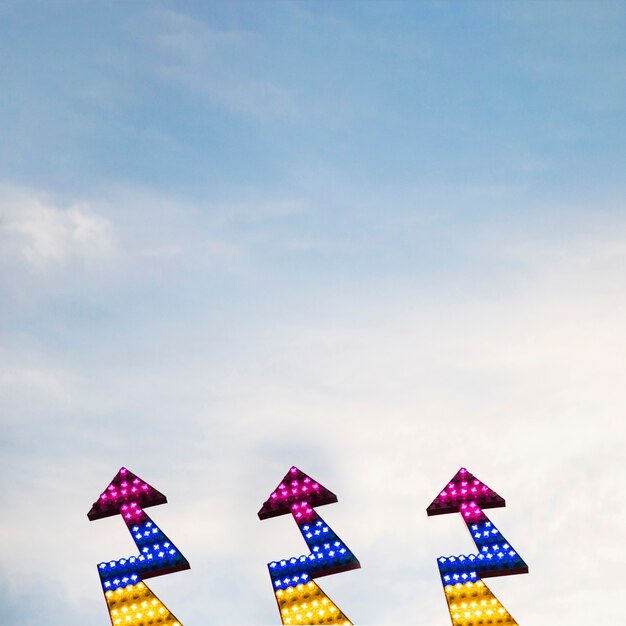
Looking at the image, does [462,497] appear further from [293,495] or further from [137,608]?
[137,608]

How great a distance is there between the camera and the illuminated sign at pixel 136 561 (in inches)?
715

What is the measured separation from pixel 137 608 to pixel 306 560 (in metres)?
3.57

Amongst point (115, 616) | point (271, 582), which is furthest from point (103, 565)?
point (271, 582)

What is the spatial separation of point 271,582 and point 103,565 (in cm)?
349

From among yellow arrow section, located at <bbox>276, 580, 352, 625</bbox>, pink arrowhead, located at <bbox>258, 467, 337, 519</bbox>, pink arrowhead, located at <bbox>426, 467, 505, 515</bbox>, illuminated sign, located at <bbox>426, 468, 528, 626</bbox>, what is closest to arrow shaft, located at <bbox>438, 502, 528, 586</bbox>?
illuminated sign, located at <bbox>426, 468, 528, 626</bbox>

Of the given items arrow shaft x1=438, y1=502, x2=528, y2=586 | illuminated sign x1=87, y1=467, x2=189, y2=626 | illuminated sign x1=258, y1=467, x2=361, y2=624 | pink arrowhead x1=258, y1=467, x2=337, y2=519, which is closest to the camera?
illuminated sign x1=87, y1=467, x2=189, y2=626

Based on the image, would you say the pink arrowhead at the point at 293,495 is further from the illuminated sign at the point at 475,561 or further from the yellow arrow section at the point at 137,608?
the yellow arrow section at the point at 137,608

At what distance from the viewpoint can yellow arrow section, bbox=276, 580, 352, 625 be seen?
18141 mm

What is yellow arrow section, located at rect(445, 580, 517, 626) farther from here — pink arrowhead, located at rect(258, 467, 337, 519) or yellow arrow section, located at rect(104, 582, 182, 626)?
yellow arrow section, located at rect(104, 582, 182, 626)

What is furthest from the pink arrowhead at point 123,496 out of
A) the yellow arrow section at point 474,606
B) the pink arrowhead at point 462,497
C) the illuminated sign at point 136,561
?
the yellow arrow section at point 474,606

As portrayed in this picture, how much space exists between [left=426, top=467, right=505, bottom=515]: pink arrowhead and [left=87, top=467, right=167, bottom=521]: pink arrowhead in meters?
6.35

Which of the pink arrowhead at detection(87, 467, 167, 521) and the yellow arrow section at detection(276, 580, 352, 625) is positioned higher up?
the pink arrowhead at detection(87, 467, 167, 521)

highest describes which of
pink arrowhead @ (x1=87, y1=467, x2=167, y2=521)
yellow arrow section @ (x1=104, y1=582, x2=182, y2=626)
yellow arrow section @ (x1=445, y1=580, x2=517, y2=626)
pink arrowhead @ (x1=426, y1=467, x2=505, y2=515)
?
pink arrowhead @ (x1=87, y1=467, x2=167, y2=521)

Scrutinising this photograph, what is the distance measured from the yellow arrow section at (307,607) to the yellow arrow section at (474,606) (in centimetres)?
223
